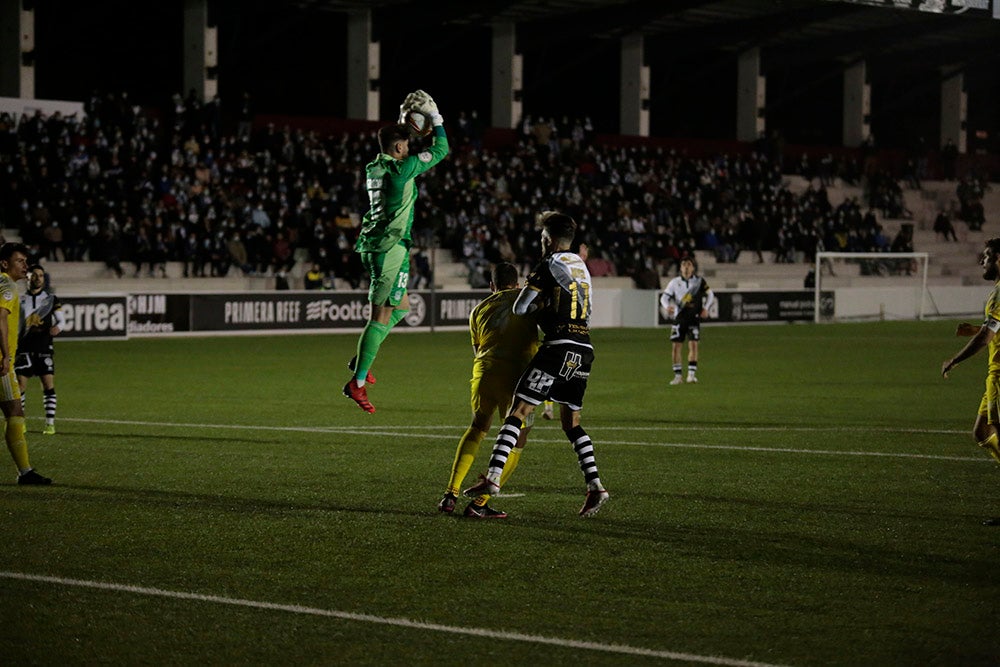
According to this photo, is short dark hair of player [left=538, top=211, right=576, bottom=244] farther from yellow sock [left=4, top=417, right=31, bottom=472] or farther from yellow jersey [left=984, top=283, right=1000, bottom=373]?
yellow sock [left=4, top=417, right=31, bottom=472]

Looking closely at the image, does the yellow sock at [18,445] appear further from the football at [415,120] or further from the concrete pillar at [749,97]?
the concrete pillar at [749,97]

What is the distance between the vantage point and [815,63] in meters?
64.4

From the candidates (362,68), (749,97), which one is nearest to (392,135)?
(362,68)

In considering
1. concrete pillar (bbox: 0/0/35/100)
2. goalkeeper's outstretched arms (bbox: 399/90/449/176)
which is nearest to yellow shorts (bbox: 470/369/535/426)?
goalkeeper's outstretched arms (bbox: 399/90/449/176)

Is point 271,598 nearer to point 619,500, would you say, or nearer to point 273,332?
point 619,500

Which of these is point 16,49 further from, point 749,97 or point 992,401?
point 992,401

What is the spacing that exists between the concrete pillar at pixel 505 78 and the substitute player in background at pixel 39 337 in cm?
3731

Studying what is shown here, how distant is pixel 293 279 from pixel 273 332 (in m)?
2.90

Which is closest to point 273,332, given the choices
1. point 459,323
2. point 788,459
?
point 459,323

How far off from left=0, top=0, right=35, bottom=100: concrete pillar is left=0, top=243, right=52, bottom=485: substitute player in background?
3182cm

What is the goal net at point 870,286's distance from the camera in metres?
46.8

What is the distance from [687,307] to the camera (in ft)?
78.6

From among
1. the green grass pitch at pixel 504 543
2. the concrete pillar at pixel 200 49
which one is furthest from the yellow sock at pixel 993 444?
the concrete pillar at pixel 200 49

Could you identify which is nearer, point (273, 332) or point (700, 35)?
point (273, 332)
